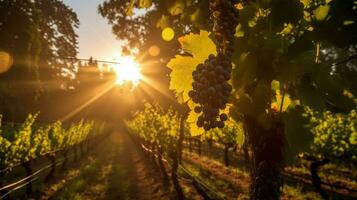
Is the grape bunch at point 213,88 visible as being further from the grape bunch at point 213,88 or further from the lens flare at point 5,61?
the lens flare at point 5,61

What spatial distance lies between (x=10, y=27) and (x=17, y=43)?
126cm

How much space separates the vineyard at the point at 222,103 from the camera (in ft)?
5.27

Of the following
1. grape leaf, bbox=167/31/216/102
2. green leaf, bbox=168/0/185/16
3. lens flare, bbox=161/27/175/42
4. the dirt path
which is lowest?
the dirt path

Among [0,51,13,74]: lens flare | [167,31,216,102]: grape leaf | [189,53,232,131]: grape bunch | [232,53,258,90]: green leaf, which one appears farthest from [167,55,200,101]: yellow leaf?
[0,51,13,74]: lens flare

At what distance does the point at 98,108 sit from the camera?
82188mm

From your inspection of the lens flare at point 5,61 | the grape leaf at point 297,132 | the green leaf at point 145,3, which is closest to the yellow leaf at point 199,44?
the grape leaf at point 297,132

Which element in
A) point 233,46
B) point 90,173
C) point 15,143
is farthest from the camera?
point 90,173

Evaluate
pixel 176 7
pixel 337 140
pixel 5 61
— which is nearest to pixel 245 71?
pixel 176 7

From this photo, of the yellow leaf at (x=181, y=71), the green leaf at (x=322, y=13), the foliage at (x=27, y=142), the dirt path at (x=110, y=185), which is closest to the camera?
the green leaf at (x=322, y=13)

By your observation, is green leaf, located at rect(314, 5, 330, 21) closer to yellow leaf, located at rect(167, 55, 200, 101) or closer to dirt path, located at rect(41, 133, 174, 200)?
yellow leaf, located at rect(167, 55, 200, 101)

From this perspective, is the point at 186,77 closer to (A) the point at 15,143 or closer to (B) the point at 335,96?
(B) the point at 335,96

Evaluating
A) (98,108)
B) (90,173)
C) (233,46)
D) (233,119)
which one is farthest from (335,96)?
(98,108)

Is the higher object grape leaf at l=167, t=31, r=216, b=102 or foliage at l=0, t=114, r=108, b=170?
grape leaf at l=167, t=31, r=216, b=102

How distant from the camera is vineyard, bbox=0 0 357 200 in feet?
5.27
